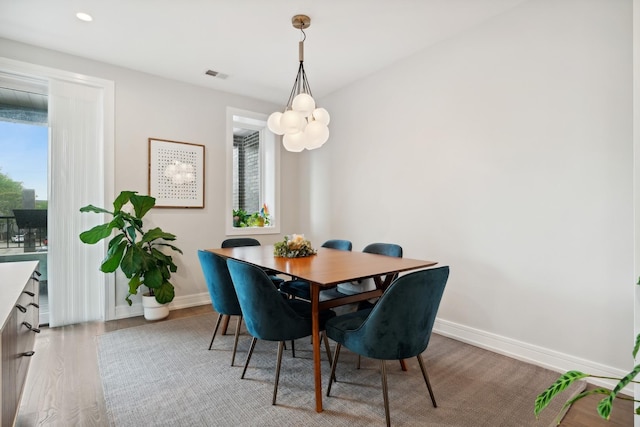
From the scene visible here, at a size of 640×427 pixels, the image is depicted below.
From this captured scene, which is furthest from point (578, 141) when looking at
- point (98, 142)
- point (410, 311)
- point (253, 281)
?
point (98, 142)

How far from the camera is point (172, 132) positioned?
4051 mm

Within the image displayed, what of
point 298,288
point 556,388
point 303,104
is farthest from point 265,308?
point 303,104

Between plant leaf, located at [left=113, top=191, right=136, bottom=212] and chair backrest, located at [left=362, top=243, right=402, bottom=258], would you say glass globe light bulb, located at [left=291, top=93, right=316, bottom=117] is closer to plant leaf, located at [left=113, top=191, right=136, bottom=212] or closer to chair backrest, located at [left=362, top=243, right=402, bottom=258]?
chair backrest, located at [left=362, top=243, right=402, bottom=258]

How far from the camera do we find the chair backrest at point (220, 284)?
8.09ft

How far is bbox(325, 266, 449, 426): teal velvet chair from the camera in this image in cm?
173

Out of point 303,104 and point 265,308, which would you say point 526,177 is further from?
point 265,308

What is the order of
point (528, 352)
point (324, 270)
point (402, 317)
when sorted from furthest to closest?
point (528, 352) < point (324, 270) < point (402, 317)

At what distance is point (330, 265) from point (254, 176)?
3.19m

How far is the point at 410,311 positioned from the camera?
175 centimetres

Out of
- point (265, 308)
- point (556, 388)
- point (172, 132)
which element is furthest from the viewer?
point (172, 132)

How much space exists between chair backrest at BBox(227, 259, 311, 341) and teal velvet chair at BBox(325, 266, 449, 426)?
39 centimetres

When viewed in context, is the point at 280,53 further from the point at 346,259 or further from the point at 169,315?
the point at 169,315

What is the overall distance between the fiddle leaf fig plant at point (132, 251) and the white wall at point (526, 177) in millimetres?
2566

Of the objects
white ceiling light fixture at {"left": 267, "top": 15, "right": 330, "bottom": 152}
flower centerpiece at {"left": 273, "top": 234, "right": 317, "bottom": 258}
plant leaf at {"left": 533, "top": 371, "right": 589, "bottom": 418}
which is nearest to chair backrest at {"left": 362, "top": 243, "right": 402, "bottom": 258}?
flower centerpiece at {"left": 273, "top": 234, "right": 317, "bottom": 258}
